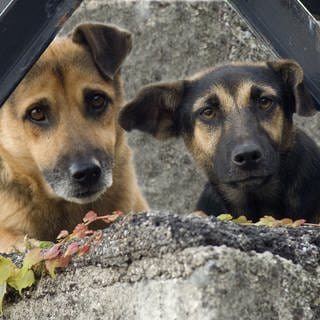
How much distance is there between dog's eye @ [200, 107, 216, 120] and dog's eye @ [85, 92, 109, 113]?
1.89 ft

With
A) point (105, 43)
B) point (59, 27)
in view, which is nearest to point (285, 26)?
point (59, 27)

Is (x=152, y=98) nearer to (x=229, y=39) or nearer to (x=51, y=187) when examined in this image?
(x=51, y=187)

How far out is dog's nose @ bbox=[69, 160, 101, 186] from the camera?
502cm

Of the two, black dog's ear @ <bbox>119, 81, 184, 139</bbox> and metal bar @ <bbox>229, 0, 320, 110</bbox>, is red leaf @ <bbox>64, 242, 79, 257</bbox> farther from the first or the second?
black dog's ear @ <bbox>119, 81, 184, 139</bbox>

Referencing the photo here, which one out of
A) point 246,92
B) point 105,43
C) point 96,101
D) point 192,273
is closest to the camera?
point 192,273

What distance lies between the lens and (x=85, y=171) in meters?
5.03

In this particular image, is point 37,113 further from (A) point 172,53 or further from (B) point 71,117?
(A) point 172,53

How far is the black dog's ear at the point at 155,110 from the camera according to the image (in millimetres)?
5414

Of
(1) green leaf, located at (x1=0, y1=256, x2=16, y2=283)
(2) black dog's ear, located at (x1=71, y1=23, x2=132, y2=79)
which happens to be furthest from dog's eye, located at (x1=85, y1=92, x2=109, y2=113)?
(1) green leaf, located at (x1=0, y1=256, x2=16, y2=283)

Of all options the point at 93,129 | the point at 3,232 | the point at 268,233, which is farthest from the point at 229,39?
the point at 268,233

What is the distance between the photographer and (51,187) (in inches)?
205

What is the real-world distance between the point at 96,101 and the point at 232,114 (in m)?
0.83

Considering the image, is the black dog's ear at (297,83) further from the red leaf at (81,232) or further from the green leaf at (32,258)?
the green leaf at (32,258)

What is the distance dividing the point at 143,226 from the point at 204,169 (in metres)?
2.52
